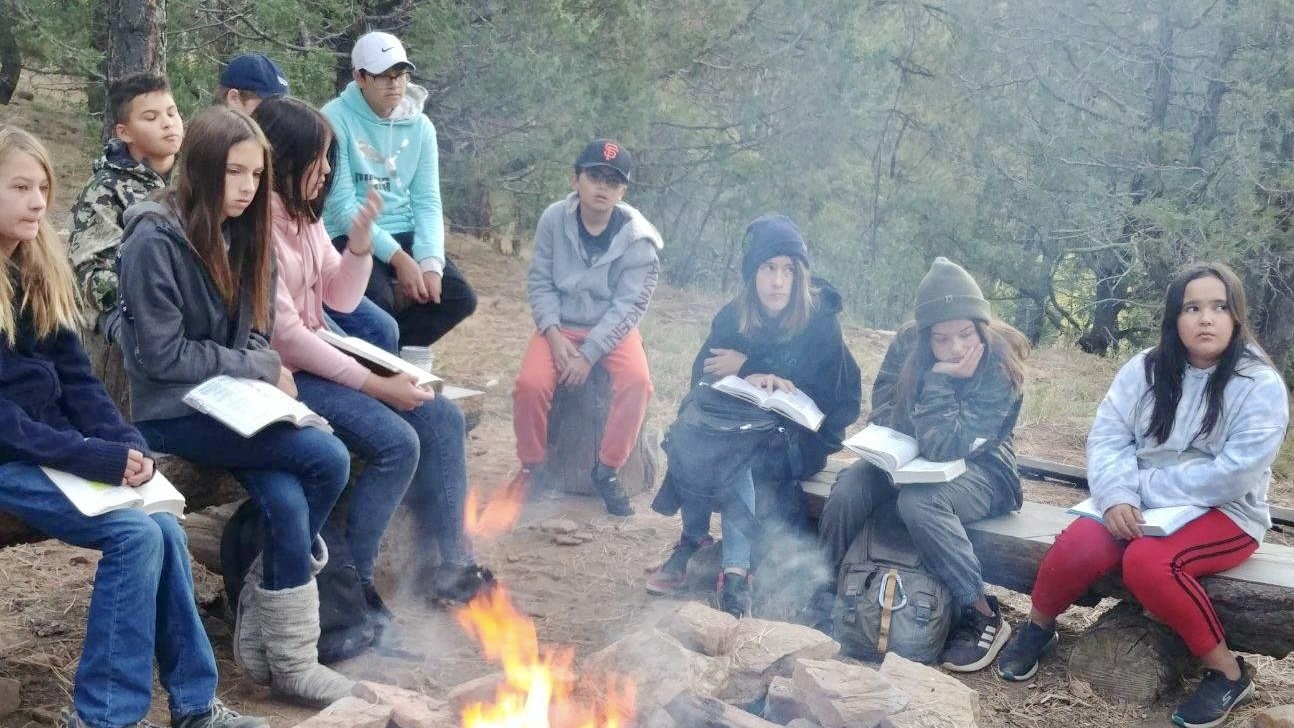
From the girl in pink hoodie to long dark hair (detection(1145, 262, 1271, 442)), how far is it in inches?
105

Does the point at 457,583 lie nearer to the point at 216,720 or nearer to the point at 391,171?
the point at 216,720

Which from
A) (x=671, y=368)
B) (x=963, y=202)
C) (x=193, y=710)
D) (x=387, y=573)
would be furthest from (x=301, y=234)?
(x=963, y=202)

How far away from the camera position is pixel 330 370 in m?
4.08

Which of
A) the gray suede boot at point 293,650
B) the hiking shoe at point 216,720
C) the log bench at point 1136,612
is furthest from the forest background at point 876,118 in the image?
the log bench at point 1136,612

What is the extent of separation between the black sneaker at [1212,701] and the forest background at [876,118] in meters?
6.59

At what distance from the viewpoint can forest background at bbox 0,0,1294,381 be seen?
9.05 m

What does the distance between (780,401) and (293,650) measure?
7.33 ft

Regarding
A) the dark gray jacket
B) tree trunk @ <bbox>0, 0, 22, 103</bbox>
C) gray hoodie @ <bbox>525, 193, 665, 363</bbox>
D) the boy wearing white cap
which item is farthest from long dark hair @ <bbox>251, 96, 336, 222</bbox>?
tree trunk @ <bbox>0, 0, 22, 103</bbox>

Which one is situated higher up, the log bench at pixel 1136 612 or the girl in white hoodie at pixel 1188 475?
the girl in white hoodie at pixel 1188 475

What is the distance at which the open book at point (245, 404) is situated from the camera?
3463mm

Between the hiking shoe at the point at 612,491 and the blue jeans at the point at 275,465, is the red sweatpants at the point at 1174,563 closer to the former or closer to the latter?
the hiking shoe at the point at 612,491

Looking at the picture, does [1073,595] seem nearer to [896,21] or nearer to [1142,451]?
[1142,451]

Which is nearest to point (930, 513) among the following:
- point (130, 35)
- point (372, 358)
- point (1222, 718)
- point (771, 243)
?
point (1222, 718)

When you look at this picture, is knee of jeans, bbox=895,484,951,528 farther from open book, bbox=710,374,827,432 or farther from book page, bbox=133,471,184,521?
book page, bbox=133,471,184,521
